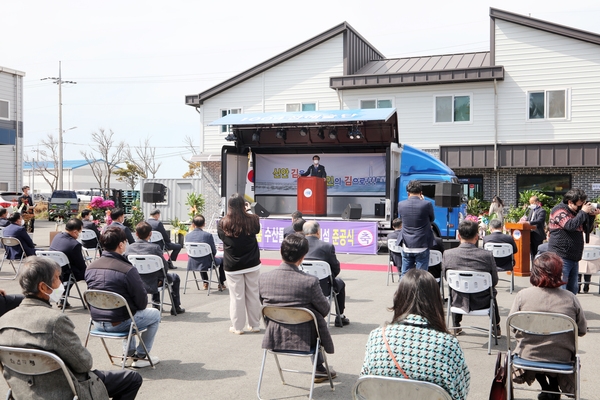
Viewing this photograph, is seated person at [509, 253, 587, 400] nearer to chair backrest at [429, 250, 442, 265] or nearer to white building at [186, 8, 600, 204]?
chair backrest at [429, 250, 442, 265]

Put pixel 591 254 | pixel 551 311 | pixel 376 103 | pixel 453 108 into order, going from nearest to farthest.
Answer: pixel 551 311 < pixel 591 254 < pixel 453 108 < pixel 376 103

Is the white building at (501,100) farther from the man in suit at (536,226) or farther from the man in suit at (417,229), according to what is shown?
the man in suit at (417,229)

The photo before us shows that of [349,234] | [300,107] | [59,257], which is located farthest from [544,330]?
[300,107]

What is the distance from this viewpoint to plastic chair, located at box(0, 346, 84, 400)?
123 inches

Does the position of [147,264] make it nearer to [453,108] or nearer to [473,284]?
[473,284]

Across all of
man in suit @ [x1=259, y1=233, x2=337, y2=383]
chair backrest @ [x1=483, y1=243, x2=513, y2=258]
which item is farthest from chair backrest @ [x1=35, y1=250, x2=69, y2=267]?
chair backrest @ [x1=483, y1=243, x2=513, y2=258]

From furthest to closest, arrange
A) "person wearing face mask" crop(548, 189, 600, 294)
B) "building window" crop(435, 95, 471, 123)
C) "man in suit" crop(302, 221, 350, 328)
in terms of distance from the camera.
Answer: "building window" crop(435, 95, 471, 123)
"person wearing face mask" crop(548, 189, 600, 294)
"man in suit" crop(302, 221, 350, 328)

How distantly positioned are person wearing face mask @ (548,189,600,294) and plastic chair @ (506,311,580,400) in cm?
317

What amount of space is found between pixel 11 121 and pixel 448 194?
926 inches

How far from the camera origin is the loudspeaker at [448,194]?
1345cm

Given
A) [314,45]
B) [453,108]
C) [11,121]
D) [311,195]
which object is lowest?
[311,195]

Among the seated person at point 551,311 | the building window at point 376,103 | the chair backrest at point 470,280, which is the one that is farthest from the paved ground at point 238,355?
the building window at point 376,103

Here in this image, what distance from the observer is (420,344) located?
9.28ft

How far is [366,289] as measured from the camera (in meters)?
9.78
